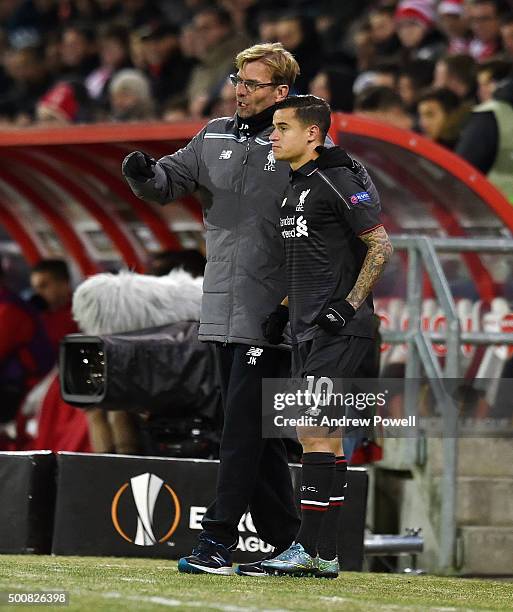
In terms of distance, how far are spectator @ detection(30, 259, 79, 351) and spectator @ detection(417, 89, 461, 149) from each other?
2.77 meters

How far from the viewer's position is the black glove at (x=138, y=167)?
650 centimetres

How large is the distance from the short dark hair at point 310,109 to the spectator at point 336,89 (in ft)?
15.5

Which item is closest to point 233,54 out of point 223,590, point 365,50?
point 365,50

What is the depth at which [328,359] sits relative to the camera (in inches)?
249

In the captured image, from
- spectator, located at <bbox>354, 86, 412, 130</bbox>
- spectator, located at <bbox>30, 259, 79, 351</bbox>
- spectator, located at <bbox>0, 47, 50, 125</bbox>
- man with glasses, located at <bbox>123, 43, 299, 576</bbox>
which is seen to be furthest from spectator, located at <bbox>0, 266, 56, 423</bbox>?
spectator, located at <bbox>0, 47, 50, 125</bbox>

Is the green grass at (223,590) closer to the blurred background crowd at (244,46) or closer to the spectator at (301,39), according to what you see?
the blurred background crowd at (244,46)

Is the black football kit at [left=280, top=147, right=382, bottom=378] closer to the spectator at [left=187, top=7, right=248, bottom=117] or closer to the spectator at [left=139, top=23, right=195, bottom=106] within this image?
the spectator at [left=187, top=7, right=248, bottom=117]

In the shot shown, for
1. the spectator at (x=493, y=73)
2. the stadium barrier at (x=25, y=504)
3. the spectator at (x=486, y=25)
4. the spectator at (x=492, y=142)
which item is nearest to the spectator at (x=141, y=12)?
the spectator at (x=486, y=25)

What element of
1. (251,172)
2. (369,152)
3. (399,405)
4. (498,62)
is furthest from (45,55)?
(251,172)

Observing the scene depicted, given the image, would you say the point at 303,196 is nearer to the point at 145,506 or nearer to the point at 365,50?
the point at 145,506

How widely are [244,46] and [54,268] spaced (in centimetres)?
364

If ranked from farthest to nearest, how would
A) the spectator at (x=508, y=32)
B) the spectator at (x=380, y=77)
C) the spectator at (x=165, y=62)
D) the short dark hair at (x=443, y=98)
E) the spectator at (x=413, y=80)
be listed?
the spectator at (x=165, y=62), the spectator at (x=380, y=77), the spectator at (x=413, y=80), the spectator at (x=508, y=32), the short dark hair at (x=443, y=98)

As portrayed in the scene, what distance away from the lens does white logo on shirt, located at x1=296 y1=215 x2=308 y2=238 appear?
643 cm

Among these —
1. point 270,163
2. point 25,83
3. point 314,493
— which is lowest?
point 314,493
